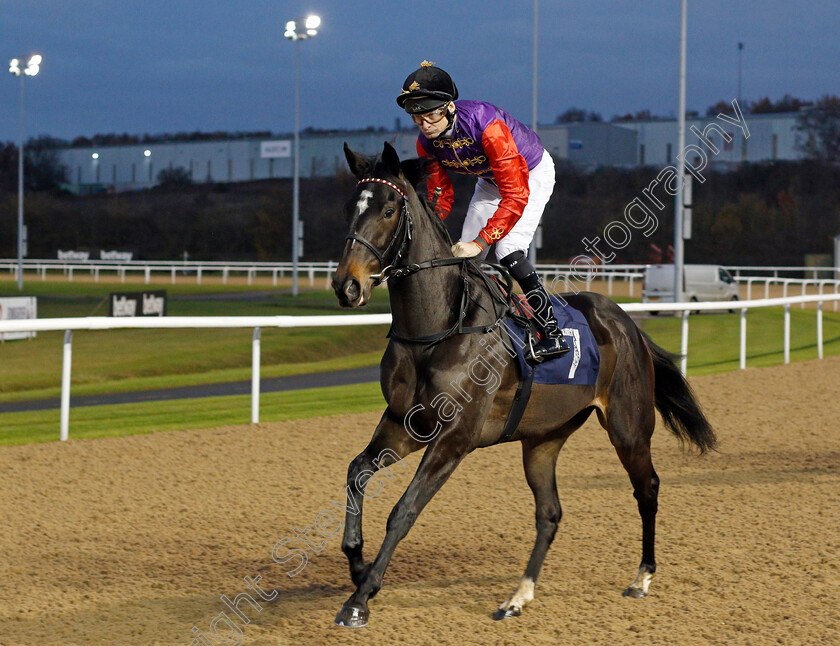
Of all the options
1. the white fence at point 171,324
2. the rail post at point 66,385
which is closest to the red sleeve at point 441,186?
the white fence at point 171,324

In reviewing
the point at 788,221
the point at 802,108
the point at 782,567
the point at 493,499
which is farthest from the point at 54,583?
the point at 802,108

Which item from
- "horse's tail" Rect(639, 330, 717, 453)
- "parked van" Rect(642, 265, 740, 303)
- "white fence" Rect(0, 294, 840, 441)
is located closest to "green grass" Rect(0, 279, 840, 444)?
"white fence" Rect(0, 294, 840, 441)

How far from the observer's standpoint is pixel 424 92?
3717 mm

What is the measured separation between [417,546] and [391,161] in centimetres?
213

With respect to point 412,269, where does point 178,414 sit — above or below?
below

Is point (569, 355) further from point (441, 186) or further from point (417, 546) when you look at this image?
point (417, 546)

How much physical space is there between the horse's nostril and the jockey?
596 mm

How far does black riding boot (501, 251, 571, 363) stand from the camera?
4023mm

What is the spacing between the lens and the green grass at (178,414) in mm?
8172

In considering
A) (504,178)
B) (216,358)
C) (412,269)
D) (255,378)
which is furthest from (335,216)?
(412,269)

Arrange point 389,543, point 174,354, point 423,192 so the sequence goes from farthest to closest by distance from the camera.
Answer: point 174,354 → point 423,192 → point 389,543

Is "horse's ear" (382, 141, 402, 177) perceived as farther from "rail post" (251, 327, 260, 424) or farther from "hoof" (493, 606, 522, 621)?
"rail post" (251, 327, 260, 424)

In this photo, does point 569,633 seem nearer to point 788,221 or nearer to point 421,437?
point 421,437

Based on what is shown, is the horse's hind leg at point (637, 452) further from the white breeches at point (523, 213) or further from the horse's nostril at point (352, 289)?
the horse's nostril at point (352, 289)
